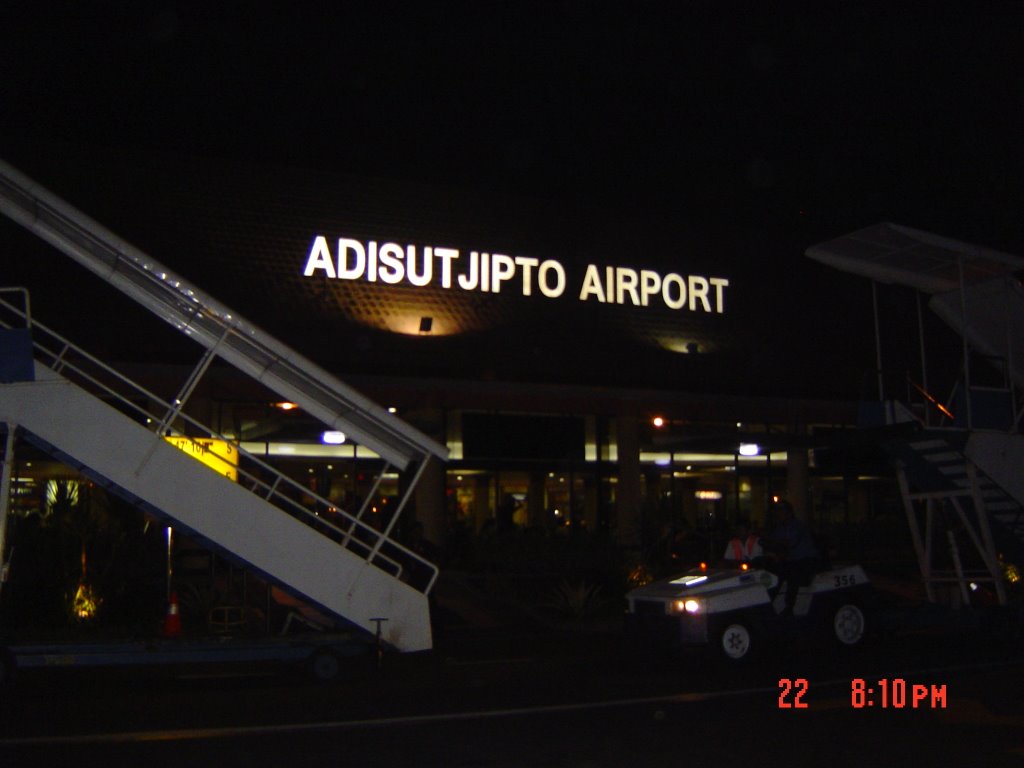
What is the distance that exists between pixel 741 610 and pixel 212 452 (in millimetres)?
6622

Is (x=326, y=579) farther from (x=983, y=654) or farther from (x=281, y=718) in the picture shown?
(x=983, y=654)

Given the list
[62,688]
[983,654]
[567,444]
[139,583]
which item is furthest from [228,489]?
[567,444]

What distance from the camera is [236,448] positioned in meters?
12.6

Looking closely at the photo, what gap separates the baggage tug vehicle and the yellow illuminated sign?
17.4ft

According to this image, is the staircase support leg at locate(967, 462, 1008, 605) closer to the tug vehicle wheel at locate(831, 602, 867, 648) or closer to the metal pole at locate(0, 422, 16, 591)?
the tug vehicle wheel at locate(831, 602, 867, 648)

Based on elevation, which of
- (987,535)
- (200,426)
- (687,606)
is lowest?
(687,606)

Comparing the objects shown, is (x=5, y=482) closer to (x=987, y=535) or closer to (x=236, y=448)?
(x=236, y=448)

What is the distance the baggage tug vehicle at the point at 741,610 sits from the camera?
12930mm

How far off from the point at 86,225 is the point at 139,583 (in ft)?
18.1

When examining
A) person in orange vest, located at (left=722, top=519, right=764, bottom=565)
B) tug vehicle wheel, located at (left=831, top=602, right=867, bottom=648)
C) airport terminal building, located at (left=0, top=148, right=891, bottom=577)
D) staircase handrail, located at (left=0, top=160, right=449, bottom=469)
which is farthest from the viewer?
airport terminal building, located at (left=0, top=148, right=891, bottom=577)
